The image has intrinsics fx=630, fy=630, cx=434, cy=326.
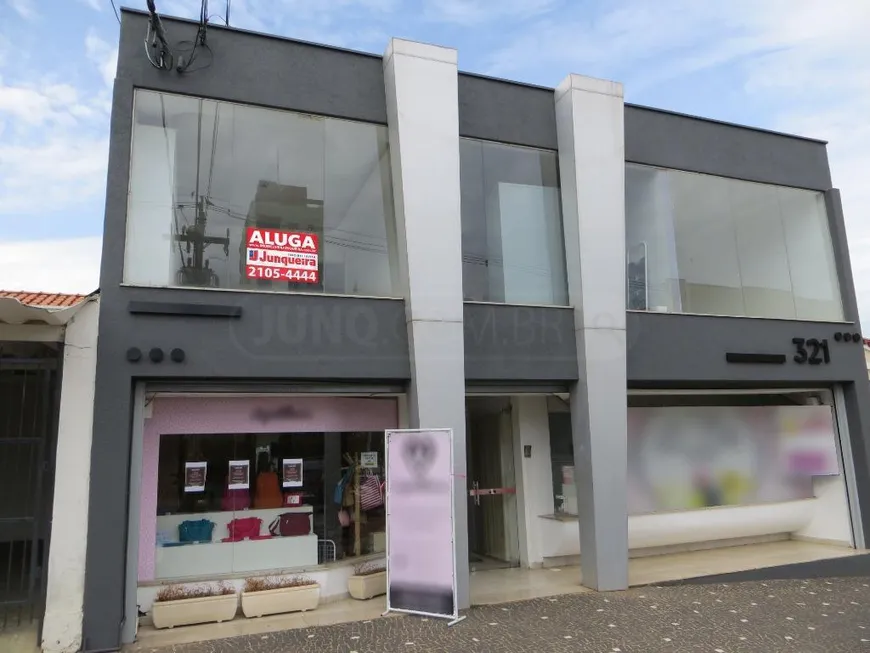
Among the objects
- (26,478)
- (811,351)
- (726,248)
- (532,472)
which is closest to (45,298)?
(26,478)

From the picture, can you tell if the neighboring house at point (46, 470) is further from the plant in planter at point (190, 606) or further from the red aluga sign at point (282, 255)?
the red aluga sign at point (282, 255)

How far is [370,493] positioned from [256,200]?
4270 mm

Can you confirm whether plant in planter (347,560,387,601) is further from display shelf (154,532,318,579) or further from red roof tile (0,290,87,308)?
red roof tile (0,290,87,308)

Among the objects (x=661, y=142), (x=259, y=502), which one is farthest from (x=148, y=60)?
(x=661, y=142)

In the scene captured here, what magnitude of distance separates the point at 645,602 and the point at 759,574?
102 inches

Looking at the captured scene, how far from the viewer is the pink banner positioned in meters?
7.13

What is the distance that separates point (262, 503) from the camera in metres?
8.35

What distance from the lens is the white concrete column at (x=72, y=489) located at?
6.34 m

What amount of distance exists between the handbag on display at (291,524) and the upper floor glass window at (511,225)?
148 inches

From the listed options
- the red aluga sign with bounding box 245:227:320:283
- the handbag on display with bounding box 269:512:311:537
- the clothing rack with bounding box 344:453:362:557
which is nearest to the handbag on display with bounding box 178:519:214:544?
the handbag on display with bounding box 269:512:311:537

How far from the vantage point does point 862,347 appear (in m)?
11.1

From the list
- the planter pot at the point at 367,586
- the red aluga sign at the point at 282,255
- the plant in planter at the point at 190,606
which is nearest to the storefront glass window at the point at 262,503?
the plant in planter at the point at 190,606

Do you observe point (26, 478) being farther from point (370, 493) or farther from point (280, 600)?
point (370, 493)

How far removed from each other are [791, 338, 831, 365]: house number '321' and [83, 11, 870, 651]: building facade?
5 cm
